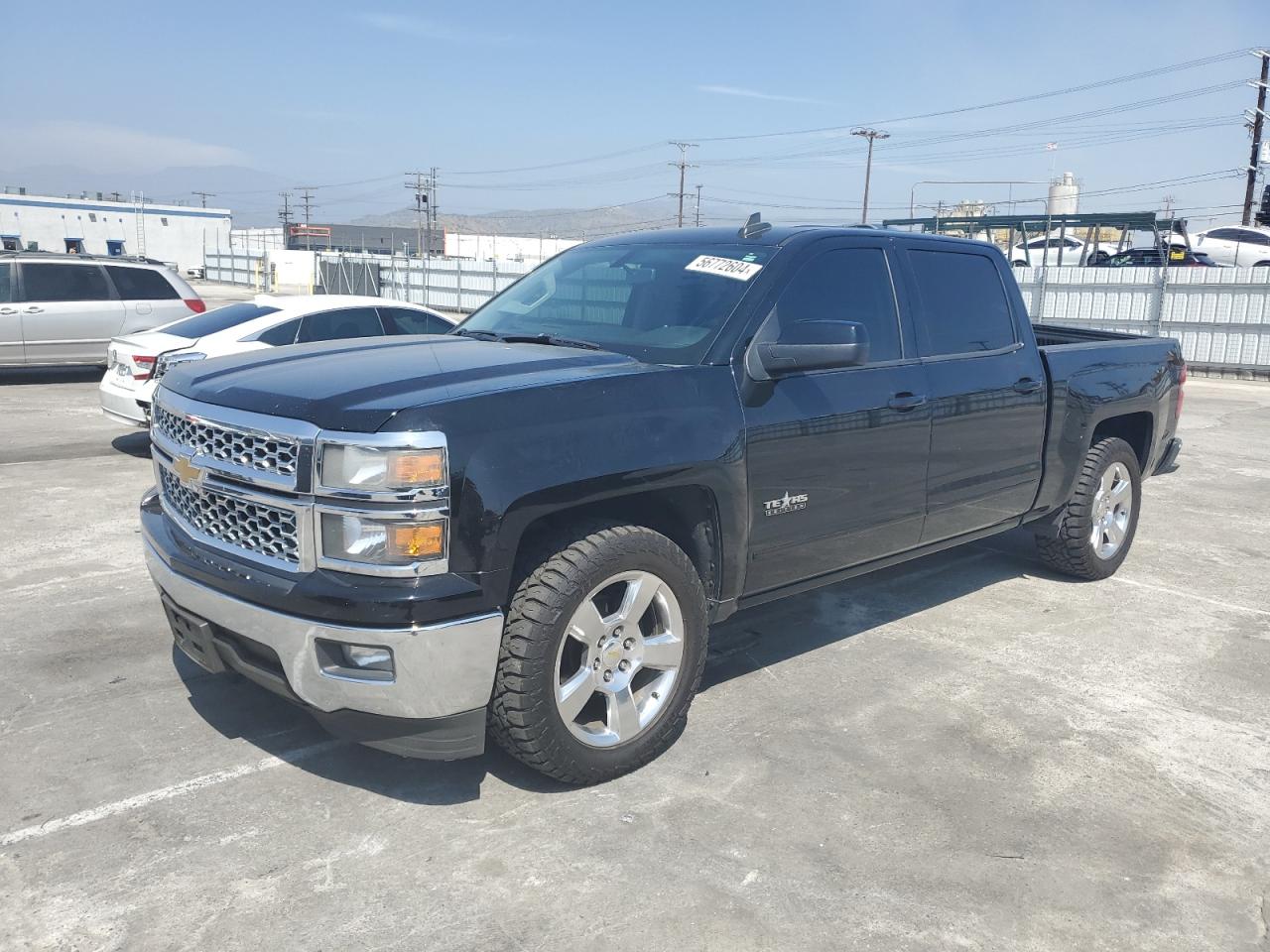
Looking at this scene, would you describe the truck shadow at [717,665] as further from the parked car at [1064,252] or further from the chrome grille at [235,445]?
the parked car at [1064,252]

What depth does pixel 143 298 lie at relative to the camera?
47.0 feet

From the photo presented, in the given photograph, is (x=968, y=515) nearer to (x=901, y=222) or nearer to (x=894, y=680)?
(x=894, y=680)

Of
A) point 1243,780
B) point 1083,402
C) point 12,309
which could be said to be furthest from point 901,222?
point 1243,780

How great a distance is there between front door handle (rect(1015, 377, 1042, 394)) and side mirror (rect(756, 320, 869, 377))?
168cm

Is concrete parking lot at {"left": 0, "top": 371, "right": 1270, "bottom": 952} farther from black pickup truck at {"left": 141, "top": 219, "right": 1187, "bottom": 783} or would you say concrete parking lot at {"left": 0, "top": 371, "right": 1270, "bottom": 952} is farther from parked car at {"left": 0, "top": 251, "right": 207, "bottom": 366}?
parked car at {"left": 0, "top": 251, "right": 207, "bottom": 366}

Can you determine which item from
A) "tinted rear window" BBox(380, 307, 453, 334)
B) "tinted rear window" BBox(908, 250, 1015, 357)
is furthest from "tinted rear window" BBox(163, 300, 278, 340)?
"tinted rear window" BBox(908, 250, 1015, 357)

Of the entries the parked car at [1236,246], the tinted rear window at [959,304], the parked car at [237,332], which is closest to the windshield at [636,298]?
the tinted rear window at [959,304]

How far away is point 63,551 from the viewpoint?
20.6 ft

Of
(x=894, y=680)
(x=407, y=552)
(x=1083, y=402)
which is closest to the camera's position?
(x=407, y=552)

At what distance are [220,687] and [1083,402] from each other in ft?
14.9

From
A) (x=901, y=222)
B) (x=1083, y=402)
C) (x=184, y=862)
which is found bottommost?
(x=184, y=862)

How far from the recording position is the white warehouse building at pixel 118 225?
7181 cm

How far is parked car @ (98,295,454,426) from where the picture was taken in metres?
9.37

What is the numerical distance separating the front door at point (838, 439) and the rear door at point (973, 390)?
0.50 ft
